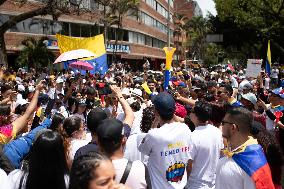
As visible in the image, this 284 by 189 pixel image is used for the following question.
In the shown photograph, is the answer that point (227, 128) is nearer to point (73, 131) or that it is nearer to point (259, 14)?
point (73, 131)

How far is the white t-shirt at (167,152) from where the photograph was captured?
4016 millimetres

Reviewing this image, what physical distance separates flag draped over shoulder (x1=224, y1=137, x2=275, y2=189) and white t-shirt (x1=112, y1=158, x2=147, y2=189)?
747 mm

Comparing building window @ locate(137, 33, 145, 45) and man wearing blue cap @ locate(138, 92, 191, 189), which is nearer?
man wearing blue cap @ locate(138, 92, 191, 189)

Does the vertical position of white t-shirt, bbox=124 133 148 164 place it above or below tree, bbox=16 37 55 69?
below

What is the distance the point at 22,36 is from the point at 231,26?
916 inches

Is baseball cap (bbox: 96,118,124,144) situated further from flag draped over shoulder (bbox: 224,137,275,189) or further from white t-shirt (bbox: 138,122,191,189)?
flag draped over shoulder (bbox: 224,137,275,189)

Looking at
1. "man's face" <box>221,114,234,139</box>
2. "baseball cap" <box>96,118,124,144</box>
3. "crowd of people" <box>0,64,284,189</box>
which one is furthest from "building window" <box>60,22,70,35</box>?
"baseball cap" <box>96,118,124,144</box>

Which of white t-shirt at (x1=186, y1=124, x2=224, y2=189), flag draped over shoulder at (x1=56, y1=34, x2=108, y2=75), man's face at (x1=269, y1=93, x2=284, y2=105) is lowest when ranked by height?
white t-shirt at (x1=186, y1=124, x2=224, y2=189)

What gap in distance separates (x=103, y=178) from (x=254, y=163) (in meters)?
1.45

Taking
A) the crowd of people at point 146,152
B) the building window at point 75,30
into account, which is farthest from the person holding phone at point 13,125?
the building window at point 75,30

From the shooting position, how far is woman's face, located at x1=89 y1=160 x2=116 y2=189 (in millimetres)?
2326

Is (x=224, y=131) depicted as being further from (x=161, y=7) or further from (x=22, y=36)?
(x=161, y=7)

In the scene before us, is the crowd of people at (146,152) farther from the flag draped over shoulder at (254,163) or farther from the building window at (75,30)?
the building window at (75,30)

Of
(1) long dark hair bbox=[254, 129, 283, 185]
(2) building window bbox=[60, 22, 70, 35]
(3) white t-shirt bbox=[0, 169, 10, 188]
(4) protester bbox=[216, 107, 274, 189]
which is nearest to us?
(3) white t-shirt bbox=[0, 169, 10, 188]
